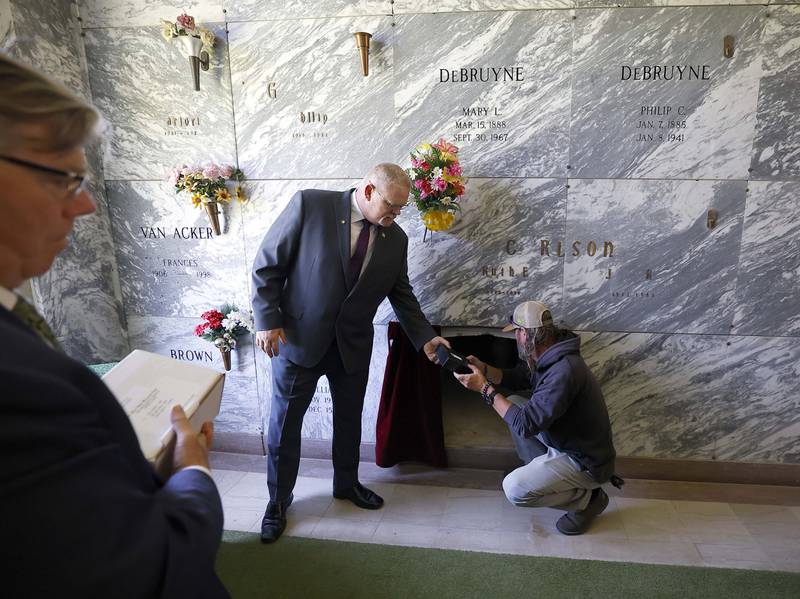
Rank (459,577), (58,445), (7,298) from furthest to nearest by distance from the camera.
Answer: (459,577) < (7,298) < (58,445)

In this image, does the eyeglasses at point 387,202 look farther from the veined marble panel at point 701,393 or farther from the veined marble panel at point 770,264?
the veined marble panel at point 770,264

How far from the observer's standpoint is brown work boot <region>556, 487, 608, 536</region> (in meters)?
2.48

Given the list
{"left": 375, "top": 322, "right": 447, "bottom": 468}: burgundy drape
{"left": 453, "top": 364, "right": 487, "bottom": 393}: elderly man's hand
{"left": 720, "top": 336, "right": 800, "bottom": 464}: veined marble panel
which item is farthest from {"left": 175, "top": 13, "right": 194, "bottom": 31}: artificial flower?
{"left": 720, "top": 336, "right": 800, "bottom": 464}: veined marble panel

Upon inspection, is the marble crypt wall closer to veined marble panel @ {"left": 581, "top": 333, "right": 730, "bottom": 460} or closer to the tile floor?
veined marble panel @ {"left": 581, "top": 333, "right": 730, "bottom": 460}

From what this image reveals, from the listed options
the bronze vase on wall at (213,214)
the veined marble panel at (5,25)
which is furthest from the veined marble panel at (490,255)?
the veined marble panel at (5,25)

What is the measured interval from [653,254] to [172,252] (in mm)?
2686

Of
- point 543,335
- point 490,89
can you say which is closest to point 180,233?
point 490,89

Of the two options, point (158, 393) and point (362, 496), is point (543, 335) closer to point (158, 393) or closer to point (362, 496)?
point (362, 496)

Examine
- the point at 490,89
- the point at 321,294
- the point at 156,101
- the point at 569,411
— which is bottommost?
the point at 569,411

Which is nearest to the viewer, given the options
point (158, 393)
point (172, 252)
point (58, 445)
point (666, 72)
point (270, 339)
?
point (58, 445)

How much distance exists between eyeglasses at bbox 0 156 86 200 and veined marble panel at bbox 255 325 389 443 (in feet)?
7.47

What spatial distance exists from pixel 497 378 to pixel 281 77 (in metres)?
1.96

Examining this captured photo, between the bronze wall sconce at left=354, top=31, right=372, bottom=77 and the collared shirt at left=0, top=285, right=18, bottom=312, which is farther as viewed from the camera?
the bronze wall sconce at left=354, top=31, right=372, bottom=77

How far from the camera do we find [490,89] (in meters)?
2.71
